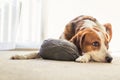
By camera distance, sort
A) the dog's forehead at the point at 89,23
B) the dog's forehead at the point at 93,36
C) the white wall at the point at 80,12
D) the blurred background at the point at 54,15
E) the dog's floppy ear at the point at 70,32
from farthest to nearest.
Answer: the white wall at the point at 80,12 < the blurred background at the point at 54,15 < the dog's floppy ear at the point at 70,32 < the dog's forehead at the point at 89,23 < the dog's forehead at the point at 93,36

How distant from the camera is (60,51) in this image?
5.09 feet

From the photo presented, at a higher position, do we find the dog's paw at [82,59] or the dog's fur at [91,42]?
the dog's fur at [91,42]

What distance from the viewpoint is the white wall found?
119 inches

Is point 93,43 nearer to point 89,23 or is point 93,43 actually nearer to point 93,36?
point 93,36

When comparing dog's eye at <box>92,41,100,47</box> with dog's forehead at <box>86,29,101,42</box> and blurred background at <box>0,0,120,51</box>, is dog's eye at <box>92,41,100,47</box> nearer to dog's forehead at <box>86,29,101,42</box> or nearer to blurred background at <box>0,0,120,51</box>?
dog's forehead at <box>86,29,101,42</box>

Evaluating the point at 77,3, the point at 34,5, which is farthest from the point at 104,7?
the point at 34,5

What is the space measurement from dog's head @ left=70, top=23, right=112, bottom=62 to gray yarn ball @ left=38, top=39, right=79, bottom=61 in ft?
0.20

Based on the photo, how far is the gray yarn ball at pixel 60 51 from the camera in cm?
155

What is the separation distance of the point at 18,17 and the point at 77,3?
743 mm

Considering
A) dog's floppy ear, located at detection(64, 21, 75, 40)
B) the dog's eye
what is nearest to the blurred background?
dog's floppy ear, located at detection(64, 21, 75, 40)

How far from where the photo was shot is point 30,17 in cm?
296

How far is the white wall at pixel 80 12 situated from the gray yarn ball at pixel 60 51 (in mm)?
1415

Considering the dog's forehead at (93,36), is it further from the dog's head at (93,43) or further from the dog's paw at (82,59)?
the dog's paw at (82,59)

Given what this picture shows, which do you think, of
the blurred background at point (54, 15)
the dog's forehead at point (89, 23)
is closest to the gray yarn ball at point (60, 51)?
the dog's forehead at point (89, 23)
